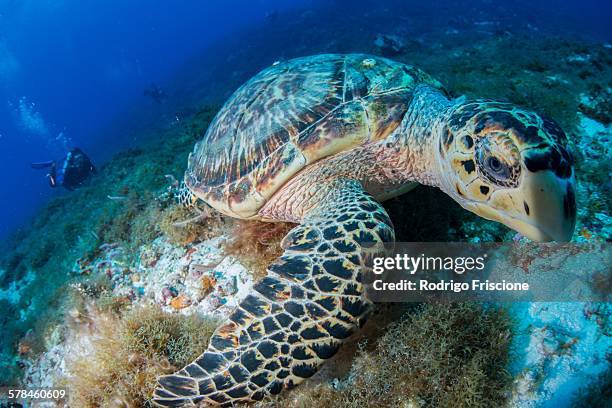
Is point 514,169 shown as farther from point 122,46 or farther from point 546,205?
point 122,46

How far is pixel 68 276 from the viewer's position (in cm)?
463

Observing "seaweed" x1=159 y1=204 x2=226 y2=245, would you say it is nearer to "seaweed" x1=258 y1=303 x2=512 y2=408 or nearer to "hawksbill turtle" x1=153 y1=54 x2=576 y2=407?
"hawksbill turtle" x1=153 y1=54 x2=576 y2=407

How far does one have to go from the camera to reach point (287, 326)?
1.92m

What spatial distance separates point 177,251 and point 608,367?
3.79m

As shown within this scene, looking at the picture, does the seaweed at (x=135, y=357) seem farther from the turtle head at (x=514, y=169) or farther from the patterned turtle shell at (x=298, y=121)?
the turtle head at (x=514, y=169)

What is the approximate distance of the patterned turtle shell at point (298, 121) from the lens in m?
2.74

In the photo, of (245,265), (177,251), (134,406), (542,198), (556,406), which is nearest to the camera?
(542,198)

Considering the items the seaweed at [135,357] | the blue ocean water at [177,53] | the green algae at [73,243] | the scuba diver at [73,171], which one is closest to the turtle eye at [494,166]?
the blue ocean water at [177,53]

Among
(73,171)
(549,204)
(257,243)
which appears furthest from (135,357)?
(73,171)

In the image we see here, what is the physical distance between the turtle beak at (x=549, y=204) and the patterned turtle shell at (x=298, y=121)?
1271 millimetres

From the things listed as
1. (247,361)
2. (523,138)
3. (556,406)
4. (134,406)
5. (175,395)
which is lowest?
(556,406)

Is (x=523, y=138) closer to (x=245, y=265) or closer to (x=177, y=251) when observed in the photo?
(x=245, y=265)

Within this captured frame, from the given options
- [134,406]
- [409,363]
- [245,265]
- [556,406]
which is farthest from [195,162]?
[556,406]

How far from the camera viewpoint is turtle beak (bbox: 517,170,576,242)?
5.38ft
